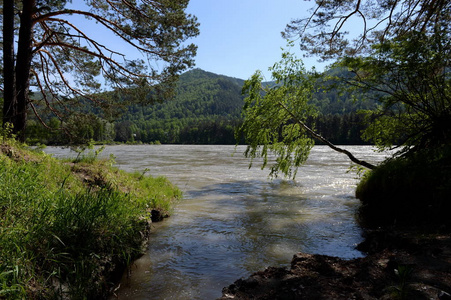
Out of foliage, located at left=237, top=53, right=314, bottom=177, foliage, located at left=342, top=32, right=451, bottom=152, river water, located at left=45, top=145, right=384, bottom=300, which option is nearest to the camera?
river water, located at left=45, top=145, right=384, bottom=300

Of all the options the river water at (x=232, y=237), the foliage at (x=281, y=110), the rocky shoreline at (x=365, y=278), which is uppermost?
the foliage at (x=281, y=110)

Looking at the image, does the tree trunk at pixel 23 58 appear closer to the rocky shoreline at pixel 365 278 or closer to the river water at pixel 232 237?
the river water at pixel 232 237

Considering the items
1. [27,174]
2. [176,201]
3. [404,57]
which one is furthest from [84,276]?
[404,57]

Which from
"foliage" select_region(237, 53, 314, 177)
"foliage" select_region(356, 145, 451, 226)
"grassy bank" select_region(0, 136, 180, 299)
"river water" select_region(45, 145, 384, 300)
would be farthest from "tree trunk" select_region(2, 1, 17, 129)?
"foliage" select_region(356, 145, 451, 226)

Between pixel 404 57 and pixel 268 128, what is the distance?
19.1 ft

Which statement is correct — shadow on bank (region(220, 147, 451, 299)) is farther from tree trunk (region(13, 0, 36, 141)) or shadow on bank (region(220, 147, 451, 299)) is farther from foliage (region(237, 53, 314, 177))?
tree trunk (region(13, 0, 36, 141))

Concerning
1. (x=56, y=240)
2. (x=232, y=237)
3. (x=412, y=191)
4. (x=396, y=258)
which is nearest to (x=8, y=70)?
(x=56, y=240)

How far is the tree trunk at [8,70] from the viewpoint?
926 centimetres

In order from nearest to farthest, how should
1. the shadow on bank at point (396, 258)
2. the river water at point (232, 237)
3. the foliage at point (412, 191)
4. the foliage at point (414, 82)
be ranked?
the shadow on bank at point (396, 258), the river water at point (232, 237), the foliage at point (412, 191), the foliage at point (414, 82)

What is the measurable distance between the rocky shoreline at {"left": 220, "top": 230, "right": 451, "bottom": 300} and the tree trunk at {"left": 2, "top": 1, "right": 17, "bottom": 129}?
930cm

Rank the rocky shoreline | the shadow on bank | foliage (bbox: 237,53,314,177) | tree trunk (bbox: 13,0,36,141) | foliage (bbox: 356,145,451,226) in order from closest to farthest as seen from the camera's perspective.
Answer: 1. the rocky shoreline
2. the shadow on bank
3. foliage (bbox: 356,145,451,226)
4. tree trunk (bbox: 13,0,36,141)
5. foliage (bbox: 237,53,314,177)

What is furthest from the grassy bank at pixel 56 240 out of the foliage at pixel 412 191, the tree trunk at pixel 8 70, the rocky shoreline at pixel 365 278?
the foliage at pixel 412 191

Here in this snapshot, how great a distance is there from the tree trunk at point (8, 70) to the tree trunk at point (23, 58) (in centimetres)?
19

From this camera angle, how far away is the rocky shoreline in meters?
3.30
